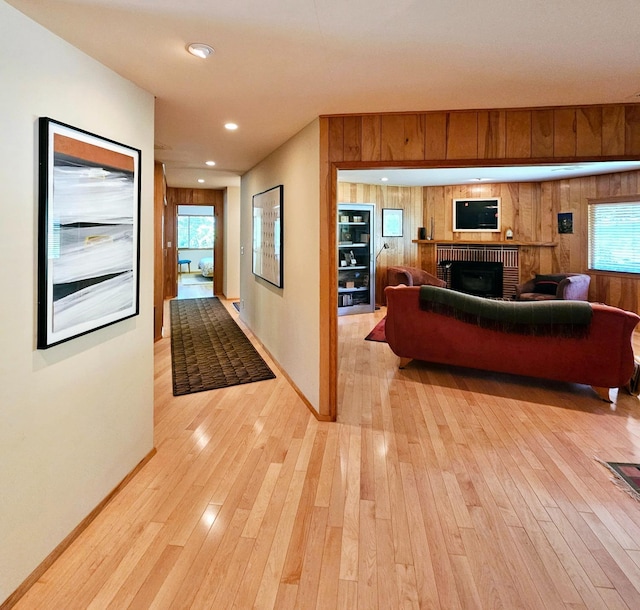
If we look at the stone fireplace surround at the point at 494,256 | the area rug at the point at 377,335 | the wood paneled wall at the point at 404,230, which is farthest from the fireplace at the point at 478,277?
the area rug at the point at 377,335

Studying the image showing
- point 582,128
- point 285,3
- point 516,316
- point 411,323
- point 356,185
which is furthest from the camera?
point 356,185

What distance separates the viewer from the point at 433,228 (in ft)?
27.6

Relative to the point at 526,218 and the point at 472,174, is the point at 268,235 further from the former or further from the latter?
the point at 526,218

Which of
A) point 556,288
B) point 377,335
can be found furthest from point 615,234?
point 377,335

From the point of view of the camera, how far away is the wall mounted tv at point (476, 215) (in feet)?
26.0

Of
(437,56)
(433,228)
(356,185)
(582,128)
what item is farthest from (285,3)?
(433,228)

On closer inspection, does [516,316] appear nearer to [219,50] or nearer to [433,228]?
Result: [219,50]

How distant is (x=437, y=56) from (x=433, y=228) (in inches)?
261

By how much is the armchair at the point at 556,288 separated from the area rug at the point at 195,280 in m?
8.37

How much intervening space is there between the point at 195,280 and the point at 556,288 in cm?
973

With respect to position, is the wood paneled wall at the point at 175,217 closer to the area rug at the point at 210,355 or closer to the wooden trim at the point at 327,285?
the area rug at the point at 210,355

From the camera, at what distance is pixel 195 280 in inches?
505

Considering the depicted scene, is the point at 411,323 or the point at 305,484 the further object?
the point at 411,323

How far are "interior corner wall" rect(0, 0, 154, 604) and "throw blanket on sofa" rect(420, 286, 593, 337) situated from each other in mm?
2762
